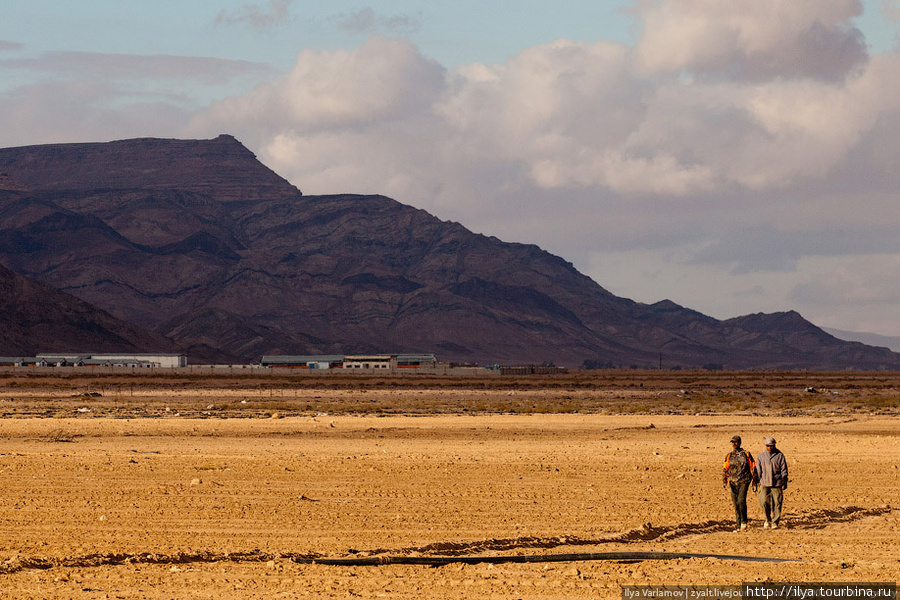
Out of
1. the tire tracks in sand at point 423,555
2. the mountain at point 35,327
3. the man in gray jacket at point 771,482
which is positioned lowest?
the tire tracks in sand at point 423,555

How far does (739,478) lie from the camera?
711 inches

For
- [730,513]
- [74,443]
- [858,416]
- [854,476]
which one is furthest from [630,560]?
[858,416]

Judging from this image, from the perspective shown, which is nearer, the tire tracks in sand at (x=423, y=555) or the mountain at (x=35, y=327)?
the tire tracks in sand at (x=423, y=555)

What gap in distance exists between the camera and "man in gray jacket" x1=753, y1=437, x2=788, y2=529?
18266 millimetres

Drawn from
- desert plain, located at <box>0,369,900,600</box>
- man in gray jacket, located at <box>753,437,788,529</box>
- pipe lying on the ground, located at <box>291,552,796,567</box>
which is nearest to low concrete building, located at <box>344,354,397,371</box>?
desert plain, located at <box>0,369,900,600</box>

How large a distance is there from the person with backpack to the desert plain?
0.39 metres

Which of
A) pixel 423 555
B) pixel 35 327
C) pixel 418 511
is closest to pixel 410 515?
pixel 418 511

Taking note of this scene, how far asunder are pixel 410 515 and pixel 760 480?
223 inches

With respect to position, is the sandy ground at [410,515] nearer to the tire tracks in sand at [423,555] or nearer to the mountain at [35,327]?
the tire tracks in sand at [423,555]

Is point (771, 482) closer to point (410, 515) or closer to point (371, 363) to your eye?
point (410, 515)

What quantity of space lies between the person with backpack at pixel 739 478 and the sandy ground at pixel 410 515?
13.4 inches

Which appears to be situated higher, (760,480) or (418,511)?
(760,480)

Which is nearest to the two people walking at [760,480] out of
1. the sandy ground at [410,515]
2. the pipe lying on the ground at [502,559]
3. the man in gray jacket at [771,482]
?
the man in gray jacket at [771,482]

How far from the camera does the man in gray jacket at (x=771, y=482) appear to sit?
59.9 ft
